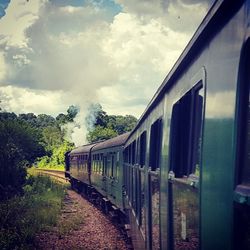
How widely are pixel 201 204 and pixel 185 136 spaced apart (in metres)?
1.10

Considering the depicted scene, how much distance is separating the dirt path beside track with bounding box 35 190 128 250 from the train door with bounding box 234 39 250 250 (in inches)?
386

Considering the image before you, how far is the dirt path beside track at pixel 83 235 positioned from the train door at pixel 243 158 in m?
9.79

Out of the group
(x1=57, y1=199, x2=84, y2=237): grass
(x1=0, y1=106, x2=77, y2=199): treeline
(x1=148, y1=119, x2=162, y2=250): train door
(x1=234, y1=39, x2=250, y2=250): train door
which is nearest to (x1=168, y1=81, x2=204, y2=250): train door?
(x1=234, y1=39, x2=250, y2=250): train door

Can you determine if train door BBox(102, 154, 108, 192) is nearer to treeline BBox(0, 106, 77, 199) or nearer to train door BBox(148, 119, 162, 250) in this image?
treeline BBox(0, 106, 77, 199)

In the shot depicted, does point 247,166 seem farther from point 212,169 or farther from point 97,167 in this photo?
point 97,167

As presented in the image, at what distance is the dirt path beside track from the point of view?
11.7 metres

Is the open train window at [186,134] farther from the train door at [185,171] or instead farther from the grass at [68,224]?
the grass at [68,224]

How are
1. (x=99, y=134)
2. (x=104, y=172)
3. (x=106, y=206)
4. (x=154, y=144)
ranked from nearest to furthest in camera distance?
(x=154, y=144) < (x=104, y=172) < (x=106, y=206) < (x=99, y=134)

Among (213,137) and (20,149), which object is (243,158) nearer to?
(213,137)

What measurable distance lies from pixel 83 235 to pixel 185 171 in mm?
10477

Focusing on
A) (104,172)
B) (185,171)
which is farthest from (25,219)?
(185,171)

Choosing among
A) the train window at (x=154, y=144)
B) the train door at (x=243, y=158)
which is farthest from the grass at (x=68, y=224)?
the train door at (x=243, y=158)

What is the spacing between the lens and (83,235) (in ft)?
43.4

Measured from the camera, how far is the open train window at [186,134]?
9.91 feet
